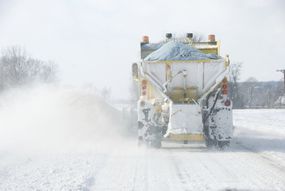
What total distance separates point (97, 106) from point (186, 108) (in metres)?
7.72

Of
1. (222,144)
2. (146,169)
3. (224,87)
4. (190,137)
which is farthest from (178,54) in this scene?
(146,169)

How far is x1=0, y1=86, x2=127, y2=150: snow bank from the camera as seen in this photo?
14.2 metres

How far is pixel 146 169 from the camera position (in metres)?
9.17

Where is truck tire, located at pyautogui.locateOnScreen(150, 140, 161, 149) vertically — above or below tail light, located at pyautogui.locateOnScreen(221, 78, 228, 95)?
below

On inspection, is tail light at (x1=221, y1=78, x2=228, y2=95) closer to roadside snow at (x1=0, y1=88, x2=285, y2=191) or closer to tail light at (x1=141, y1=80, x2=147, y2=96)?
roadside snow at (x1=0, y1=88, x2=285, y2=191)

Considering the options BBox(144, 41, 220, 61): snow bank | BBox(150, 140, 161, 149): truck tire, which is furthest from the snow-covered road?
BBox(144, 41, 220, 61): snow bank

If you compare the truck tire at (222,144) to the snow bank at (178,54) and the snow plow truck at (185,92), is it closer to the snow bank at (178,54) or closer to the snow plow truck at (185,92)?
the snow plow truck at (185,92)

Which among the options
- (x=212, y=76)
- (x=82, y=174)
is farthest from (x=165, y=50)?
(x=82, y=174)

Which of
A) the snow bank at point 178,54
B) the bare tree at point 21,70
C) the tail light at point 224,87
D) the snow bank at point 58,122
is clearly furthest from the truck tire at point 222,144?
the bare tree at point 21,70

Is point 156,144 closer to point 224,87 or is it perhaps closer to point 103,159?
point 224,87

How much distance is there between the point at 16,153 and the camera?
11.4 meters

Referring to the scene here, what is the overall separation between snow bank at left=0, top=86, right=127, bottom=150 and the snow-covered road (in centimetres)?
210

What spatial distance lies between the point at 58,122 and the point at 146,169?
26.8 feet

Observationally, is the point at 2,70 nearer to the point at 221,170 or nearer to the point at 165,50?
the point at 165,50
